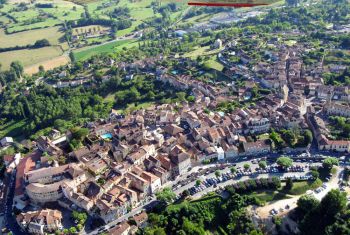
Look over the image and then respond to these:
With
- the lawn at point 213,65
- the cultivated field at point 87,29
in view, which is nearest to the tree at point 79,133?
the lawn at point 213,65

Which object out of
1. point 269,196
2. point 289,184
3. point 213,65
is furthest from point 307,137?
point 213,65

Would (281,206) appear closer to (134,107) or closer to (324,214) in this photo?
(324,214)

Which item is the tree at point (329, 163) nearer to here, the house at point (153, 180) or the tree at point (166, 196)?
the tree at point (166, 196)

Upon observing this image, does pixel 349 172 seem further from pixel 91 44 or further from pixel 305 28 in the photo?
pixel 91 44

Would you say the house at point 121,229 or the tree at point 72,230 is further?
the tree at point 72,230

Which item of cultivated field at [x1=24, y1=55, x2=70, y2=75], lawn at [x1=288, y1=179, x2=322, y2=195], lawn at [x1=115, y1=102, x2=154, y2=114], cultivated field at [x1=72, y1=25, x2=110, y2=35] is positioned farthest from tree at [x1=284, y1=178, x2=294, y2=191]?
cultivated field at [x1=72, y1=25, x2=110, y2=35]

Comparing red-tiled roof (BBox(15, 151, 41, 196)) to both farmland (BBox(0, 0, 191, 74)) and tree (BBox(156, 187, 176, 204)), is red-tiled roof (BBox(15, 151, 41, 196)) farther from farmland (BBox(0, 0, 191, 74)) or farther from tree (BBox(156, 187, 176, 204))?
farmland (BBox(0, 0, 191, 74))
